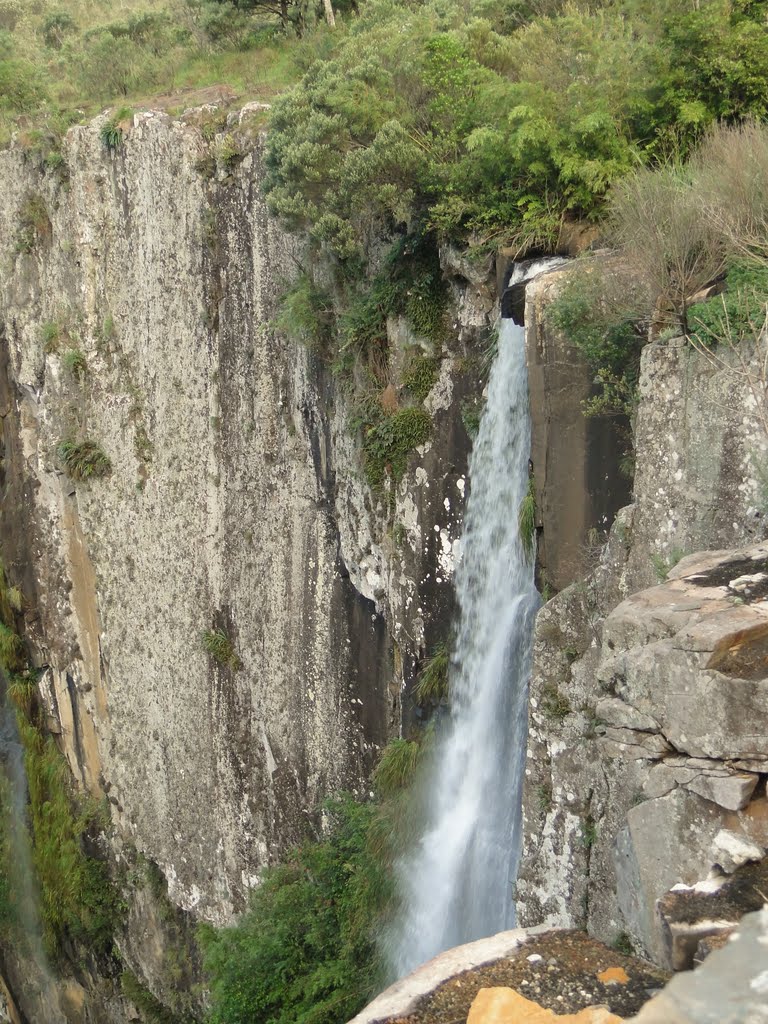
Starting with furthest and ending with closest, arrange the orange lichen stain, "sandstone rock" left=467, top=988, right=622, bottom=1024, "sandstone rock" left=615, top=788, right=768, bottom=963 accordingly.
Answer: "sandstone rock" left=615, top=788, right=768, bottom=963
the orange lichen stain
"sandstone rock" left=467, top=988, right=622, bottom=1024

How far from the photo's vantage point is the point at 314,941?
9797mm

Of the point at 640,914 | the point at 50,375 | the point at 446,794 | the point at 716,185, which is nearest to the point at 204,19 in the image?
the point at 50,375

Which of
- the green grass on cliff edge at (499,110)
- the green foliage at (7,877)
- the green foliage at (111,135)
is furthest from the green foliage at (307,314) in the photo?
the green foliage at (7,877)

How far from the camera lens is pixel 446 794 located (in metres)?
9.09

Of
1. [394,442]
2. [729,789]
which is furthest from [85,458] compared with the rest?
[729,789]

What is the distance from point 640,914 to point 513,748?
141 inches

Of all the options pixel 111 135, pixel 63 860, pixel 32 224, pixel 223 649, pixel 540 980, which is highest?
pixel 111 135

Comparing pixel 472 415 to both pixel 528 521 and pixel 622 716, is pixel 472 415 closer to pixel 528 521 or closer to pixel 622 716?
pixel 528 521

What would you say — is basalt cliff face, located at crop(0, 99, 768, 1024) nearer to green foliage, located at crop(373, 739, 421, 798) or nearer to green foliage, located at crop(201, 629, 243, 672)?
green foliage, located at crop(201, 629, 243, 672)

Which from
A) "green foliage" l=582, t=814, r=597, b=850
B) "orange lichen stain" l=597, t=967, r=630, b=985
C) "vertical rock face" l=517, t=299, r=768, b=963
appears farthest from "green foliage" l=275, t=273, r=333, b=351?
"orange lichen stain" l=597, t=967, r=630, b=985

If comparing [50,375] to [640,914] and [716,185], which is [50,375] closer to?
[716,185]

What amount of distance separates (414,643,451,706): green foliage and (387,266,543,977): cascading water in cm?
16

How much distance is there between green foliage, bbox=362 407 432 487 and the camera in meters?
9.49

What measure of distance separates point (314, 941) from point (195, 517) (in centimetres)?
588
